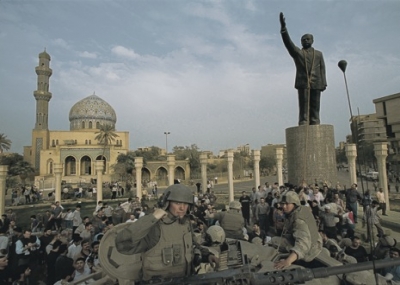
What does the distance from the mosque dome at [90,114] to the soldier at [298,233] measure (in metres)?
60.2

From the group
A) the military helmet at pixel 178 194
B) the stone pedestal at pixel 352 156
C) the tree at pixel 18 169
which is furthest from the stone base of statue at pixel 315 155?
the tree at pixel 18 169

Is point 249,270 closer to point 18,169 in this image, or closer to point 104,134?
point 18,169

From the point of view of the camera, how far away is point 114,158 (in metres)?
50.8

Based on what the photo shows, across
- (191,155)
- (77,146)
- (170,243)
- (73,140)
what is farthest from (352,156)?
(73,140)

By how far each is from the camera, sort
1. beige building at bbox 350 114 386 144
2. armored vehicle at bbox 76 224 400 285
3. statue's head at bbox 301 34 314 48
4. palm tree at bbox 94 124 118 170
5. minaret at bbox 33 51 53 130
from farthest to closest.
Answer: minaret at bbox 33 51 53 130 < palm tree at bbox 94 124 118 170 < statue's head at bbox 301 34 314 48 < beige building at bbox 350 114 386 144 < armored vehicle at bbox 76 224 400 285

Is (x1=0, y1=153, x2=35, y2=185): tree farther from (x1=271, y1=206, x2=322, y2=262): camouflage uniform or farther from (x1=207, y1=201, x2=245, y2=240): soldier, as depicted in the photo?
(x1=271, y1=206, x2=322, y2=262): camouflage uniform

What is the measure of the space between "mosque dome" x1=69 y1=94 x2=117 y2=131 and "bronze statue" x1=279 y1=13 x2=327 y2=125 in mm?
54978

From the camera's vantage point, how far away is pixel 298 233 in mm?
3285

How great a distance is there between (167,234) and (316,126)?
333 inches

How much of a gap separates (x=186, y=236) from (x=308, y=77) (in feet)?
27.8

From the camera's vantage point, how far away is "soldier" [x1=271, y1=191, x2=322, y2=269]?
10.3 feet

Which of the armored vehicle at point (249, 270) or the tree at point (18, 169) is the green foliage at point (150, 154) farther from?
the armored vehicle at point (249, 270)

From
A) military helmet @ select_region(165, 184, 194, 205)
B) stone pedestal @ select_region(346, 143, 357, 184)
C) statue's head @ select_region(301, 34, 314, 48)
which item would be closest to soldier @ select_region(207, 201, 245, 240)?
military helmet @ select_region(165, 184, 194, 205)

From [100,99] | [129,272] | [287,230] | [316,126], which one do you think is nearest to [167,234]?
[129,272]
